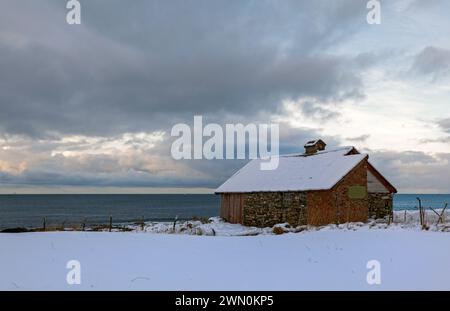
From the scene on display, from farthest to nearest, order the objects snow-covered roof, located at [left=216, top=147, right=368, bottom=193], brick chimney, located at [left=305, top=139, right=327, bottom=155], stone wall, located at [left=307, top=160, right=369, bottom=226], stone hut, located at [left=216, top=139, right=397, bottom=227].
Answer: brick chimney, located at [left=305, top=139, right=327, bottom=155], snow-covered roof, located at [left=216, top=147, right=368, bottom=193], stone hut, located at [left=216, top=139, right=397, bottom=227], stone wall, located at [left=307, top=160, right=369, bottom=226]

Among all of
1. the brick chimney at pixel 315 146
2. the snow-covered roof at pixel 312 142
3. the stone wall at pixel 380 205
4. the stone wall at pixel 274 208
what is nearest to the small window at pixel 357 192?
the stone wall at pixel 380 205

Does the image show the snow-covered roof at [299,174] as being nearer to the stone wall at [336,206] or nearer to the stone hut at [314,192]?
the stone hut at [314,192]

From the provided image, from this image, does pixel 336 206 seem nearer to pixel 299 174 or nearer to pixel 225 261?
pixel 299 174

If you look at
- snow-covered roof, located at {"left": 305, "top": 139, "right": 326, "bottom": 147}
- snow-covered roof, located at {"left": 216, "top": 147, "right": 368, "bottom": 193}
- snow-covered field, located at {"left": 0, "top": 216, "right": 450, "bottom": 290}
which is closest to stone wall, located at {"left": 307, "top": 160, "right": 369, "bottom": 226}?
snow-covered roof, located at {"left": 216, "top": 147, "right": 368, "bottom": 193}

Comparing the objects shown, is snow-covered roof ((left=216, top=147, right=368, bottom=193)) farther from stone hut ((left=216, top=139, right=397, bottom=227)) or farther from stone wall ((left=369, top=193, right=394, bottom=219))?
stone wall ((left=369, top=193, right=394, bottom=219))

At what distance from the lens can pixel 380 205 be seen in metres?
32.4

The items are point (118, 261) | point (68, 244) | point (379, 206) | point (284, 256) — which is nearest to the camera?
point (118, 261)

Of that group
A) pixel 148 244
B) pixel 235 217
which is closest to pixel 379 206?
pixel 235 217

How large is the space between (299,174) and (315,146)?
5416mm

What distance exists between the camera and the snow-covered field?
9672 mm

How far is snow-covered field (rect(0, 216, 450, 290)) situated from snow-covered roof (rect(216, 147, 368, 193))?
15.0m

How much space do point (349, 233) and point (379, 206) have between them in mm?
18441
